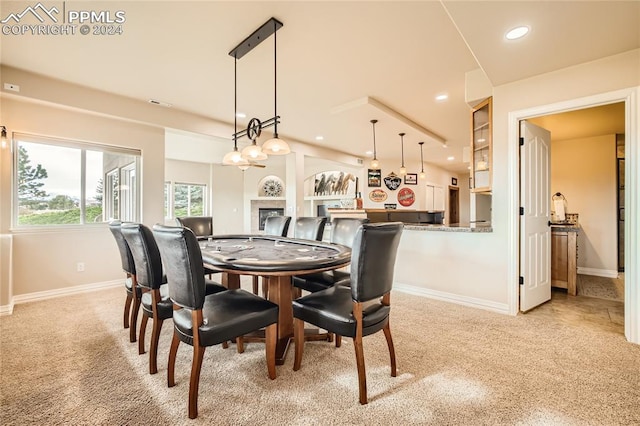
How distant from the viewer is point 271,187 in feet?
32.2

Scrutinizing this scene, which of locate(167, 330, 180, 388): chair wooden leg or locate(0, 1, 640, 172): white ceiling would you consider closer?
locate(167, 330, 180, 388): chair wooden leg

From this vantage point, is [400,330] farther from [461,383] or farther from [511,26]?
[511,26]

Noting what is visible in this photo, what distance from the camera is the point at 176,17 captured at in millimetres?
2303

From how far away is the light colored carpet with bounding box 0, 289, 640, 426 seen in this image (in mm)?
Result: 1487

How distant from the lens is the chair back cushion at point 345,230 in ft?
9.27

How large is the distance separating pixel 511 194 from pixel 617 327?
1.48 m

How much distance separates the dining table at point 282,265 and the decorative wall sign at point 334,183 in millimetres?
6490

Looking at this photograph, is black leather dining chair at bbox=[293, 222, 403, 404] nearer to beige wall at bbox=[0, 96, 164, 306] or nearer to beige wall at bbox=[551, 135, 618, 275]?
beige wall at bbox=[0, 96, 164, 306]

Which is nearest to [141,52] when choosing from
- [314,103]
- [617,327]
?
[314,103]

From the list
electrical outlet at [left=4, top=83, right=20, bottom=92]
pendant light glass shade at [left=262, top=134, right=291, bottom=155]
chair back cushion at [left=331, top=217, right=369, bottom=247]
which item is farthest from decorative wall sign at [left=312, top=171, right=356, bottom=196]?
electrical outlet at [left=4, top=83, right=20, bottom=92]

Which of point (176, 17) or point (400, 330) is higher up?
point (176, 17)

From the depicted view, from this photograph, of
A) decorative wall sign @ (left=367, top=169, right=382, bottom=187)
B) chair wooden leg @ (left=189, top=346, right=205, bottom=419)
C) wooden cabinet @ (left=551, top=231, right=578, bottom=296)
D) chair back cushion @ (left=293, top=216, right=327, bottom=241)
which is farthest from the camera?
decorative wall sign @ (left=367, top=169, right=382, bottom=187)

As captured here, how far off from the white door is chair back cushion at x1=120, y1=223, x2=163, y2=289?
11.1 ft

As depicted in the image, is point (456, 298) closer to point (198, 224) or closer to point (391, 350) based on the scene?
point (391, 350)
